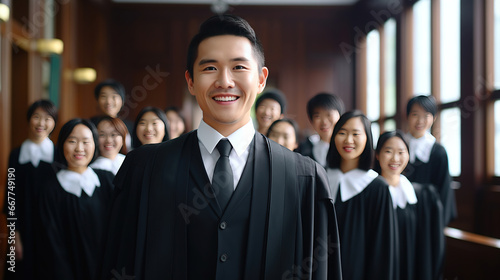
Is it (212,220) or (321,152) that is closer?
(212,220)

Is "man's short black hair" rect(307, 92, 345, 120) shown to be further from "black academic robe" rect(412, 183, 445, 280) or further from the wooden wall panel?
the wooden wall panel

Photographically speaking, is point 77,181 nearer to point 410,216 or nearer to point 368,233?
point 368,233

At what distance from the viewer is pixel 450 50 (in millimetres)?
5691

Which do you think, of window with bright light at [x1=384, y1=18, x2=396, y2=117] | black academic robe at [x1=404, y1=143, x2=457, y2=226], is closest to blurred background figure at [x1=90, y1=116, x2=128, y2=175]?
black academic robe at [x1=404, y1=143, x2=457, y2=226]

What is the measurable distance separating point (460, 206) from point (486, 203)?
383mm

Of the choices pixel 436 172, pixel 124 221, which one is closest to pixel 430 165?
pixel 436 172

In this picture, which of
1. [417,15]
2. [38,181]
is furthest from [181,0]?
[38,181]

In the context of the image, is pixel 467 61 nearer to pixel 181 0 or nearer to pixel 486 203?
pixel 486 203

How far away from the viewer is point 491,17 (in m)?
4.90

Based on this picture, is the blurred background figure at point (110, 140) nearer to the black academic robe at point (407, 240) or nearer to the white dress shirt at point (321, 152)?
the white dress shirt at point (321, 152)

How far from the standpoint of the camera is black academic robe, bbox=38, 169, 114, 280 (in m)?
2.28

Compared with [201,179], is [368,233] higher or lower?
lower

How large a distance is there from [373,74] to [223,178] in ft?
25.2

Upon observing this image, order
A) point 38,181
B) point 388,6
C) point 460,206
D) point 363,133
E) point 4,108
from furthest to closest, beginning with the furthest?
point 388,6, point 460,206, point 4,108, point 38,181, point 363,133
